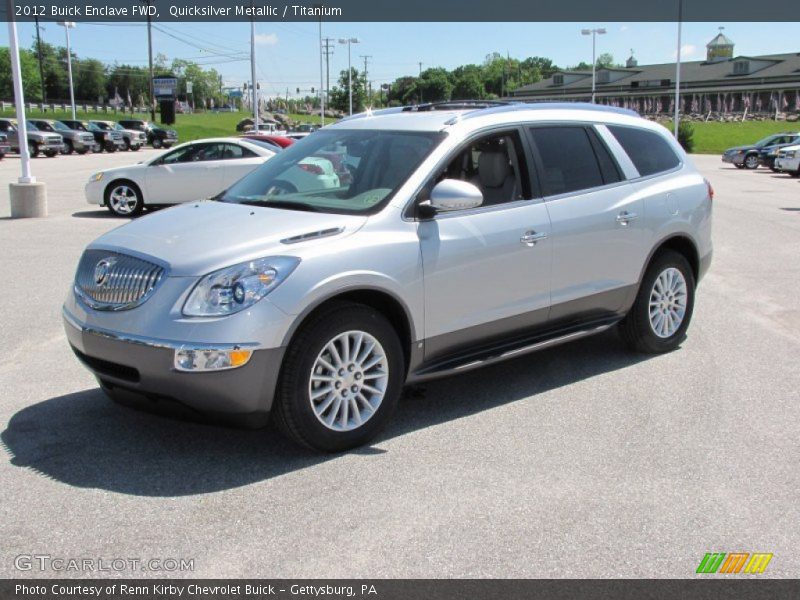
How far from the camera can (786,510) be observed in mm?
4016

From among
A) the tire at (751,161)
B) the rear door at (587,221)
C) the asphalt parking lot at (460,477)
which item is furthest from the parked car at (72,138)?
the rear door at (587,221)

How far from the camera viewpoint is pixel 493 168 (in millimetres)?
5582

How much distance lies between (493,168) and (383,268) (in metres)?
1.32

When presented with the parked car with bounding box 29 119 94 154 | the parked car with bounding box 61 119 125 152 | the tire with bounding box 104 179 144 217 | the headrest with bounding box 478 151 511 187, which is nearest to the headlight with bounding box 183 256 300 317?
the headrest with bounding box 478 151 511 187

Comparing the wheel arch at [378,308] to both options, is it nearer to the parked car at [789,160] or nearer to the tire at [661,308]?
the tire at [661,308]

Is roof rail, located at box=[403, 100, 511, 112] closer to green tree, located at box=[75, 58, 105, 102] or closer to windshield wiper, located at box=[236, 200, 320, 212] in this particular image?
windshield wiper, located at box=[236, 200, 320, 212]

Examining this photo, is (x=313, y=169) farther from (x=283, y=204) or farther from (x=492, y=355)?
(x=492, y=355)

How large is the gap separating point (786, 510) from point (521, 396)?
2028 mm

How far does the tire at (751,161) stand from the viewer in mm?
40781

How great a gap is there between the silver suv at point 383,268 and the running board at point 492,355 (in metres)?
0.01

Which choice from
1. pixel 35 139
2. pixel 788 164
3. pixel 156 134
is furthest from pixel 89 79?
pixel 788 164

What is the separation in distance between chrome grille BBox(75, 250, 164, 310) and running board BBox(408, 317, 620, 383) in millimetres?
1601
